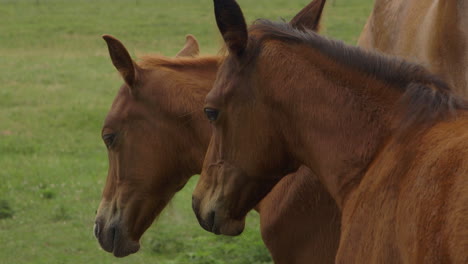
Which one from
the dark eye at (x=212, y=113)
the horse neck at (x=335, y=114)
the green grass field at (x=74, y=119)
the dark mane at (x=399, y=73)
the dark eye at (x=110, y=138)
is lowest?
the green grass field at (x=74, y=119)

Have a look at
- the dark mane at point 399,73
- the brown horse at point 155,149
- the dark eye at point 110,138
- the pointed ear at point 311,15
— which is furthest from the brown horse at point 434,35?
the dark eye at point 110,138

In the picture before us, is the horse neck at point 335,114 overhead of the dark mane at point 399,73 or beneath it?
beneath

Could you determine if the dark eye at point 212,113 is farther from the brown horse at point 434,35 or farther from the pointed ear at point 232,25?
the brown horse at point 434,35

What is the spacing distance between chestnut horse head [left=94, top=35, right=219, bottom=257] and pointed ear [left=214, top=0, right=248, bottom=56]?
1115mm

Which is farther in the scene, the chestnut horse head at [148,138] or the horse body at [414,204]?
the chestnut horse head at [148,138]

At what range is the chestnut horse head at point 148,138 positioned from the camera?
471 centimetres

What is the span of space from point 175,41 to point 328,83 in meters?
20.7

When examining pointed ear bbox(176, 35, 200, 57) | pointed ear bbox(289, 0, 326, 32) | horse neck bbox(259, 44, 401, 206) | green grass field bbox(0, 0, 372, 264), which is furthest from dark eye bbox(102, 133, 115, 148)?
horse neck bbox(259, 44, 401, 206)

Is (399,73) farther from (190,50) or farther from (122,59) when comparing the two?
(190,50)

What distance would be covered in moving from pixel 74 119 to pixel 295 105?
37.9 ft

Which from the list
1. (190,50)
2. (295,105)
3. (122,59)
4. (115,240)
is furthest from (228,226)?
(190,50)

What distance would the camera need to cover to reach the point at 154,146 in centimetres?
473

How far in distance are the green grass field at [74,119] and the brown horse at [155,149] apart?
1.59 feet

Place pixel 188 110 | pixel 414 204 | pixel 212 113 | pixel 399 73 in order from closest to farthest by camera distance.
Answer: pixel 414 204 < pixel 399 73 < pixel 212 113 < pixel 188 110
